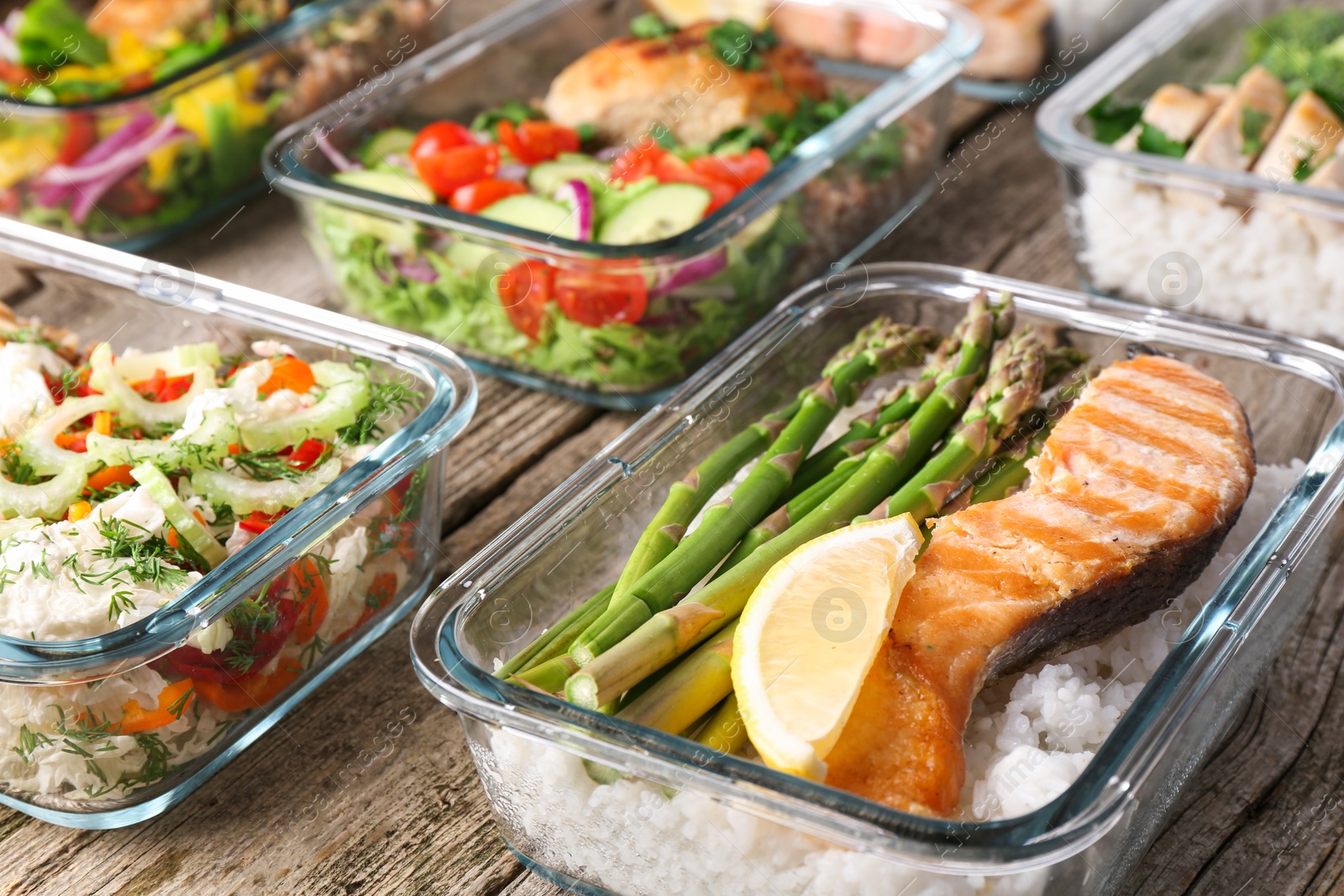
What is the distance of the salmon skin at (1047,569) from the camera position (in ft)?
4.83

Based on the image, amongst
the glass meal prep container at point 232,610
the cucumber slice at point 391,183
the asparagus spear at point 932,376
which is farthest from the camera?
the cucumber slice at point 391,183

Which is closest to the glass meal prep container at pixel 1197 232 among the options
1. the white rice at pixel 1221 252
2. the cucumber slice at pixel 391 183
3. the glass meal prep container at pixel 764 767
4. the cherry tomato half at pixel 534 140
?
the white rice at pixel 1221 252

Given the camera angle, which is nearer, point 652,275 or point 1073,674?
point 1073,674

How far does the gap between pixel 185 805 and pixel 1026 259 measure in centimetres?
222

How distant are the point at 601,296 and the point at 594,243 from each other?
11 cm

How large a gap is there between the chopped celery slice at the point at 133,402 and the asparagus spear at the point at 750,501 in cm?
85

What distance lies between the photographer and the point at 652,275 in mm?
2486

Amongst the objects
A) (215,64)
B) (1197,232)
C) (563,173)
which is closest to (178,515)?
(563,173)

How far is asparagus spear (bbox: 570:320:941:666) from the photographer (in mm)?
1656

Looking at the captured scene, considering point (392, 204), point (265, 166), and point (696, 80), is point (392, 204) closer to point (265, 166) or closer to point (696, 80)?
point (265, 166)

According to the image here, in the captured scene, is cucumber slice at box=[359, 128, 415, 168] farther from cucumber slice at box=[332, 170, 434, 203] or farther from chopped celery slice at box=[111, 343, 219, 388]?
chopped celery slice at box=[111, 343, 219, 388]

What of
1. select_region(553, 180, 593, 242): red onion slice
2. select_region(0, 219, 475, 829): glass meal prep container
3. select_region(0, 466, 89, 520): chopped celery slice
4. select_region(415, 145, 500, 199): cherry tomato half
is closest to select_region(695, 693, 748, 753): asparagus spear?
select_region(0, 219, 475, 829): glass meal prep container

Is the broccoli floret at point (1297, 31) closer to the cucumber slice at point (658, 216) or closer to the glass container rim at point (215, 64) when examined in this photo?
the cucumber slice at point (658, 216)

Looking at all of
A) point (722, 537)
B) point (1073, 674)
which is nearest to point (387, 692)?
point (722, 537)
